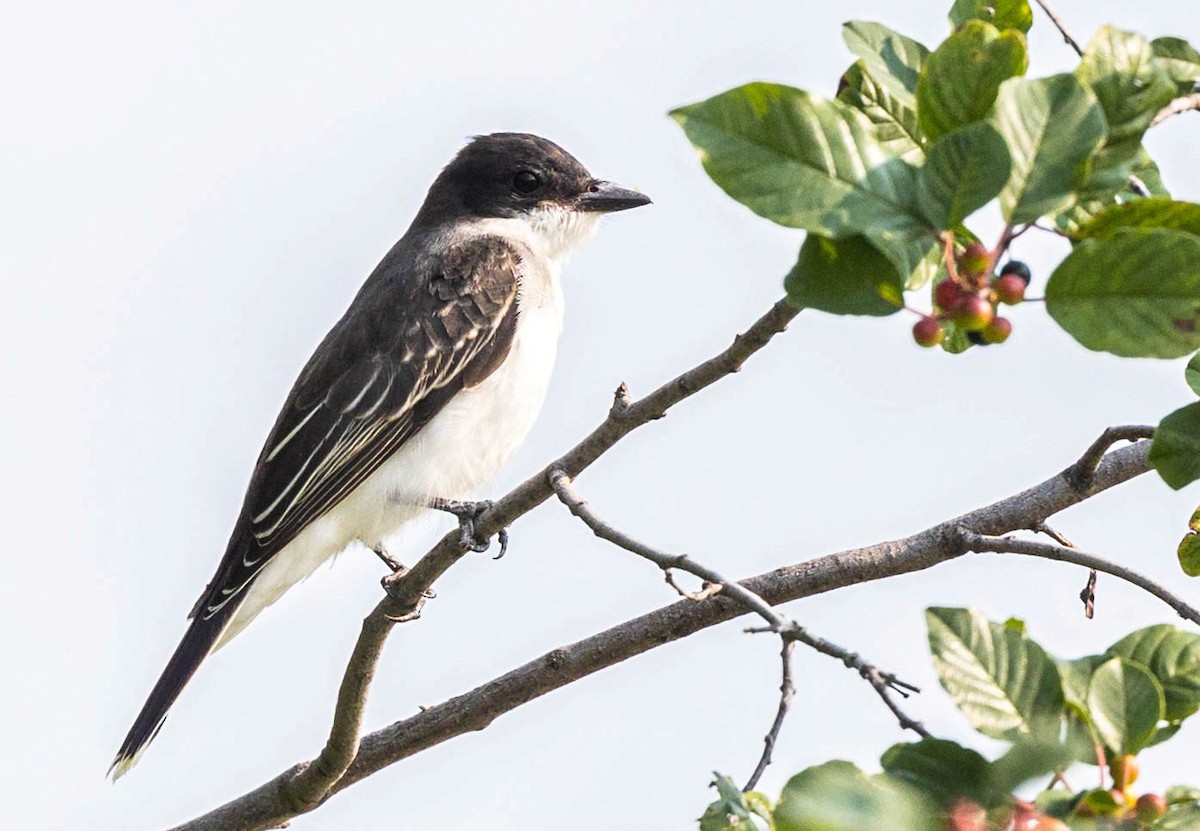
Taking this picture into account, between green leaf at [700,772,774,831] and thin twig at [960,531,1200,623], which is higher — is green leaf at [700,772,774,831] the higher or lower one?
the lower one

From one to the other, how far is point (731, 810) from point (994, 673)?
48 centimetres

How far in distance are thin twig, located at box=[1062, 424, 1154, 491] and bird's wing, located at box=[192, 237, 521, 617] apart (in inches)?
118

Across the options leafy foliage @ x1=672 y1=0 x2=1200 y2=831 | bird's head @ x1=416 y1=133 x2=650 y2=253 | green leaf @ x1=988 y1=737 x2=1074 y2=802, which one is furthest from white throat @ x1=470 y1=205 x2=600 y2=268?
green leaf @ x1=988 y1=737 x2=1074 y2=802

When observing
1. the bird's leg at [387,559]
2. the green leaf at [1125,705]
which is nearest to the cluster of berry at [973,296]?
the green leaf at [1125,705]

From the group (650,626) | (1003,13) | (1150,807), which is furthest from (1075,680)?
(650,626)

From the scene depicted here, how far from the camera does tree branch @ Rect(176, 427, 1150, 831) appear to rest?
459cm

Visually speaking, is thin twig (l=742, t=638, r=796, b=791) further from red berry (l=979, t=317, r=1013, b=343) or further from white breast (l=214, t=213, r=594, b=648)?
white breast (l=214, t=213, r=594, b=648)

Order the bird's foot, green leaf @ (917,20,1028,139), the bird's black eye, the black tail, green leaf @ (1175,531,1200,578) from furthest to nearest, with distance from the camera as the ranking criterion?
the bird's black eye
the black tail
the bird's foot
green leaf @ (1175,531,1200,578)
green leaf @ (917,20,1028,139)

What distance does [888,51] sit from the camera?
9.30 ft

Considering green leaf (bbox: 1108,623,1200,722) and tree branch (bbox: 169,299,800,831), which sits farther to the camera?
tree branch (bbox: 169,299,800,831)

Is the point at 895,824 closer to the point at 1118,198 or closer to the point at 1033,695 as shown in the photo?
the point at 1033,695

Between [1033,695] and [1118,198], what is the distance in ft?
3.28

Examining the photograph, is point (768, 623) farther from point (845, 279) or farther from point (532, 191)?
point (532, 191)


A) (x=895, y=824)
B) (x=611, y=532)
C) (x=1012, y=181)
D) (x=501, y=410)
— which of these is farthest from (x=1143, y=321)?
(x=501, y=410)
